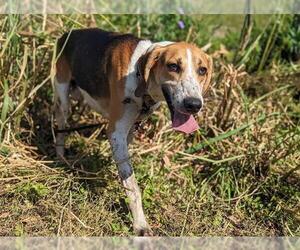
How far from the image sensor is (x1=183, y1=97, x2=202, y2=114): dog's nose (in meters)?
3.79

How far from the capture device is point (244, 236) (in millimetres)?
4340

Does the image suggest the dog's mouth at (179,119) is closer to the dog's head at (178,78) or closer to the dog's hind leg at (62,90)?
the dog's head at (178,78)

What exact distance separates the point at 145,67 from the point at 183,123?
1.34 ft

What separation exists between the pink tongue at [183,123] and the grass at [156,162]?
0.63 metres

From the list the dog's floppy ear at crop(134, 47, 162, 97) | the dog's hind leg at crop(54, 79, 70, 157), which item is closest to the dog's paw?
the dog's floppy ear at crop(134, 47, 162, 97)

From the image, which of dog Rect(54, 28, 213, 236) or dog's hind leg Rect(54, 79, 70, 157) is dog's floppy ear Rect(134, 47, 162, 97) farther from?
dog's hind leg Rect(54, 79, 70, 157)

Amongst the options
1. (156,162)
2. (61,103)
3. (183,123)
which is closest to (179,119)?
(183,123)

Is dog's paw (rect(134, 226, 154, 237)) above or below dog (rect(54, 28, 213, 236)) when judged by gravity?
below

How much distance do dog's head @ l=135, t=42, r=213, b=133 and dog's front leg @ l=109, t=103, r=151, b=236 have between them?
240 millimetres

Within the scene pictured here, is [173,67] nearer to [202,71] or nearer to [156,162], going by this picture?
[202,71]

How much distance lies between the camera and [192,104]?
12.4 ft

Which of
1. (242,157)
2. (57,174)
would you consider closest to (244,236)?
(242,157)

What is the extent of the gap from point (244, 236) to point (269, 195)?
1.61ft

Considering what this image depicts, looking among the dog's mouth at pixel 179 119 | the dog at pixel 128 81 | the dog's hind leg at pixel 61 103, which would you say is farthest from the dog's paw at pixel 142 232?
the dog's hind leg at pixel 61 103
